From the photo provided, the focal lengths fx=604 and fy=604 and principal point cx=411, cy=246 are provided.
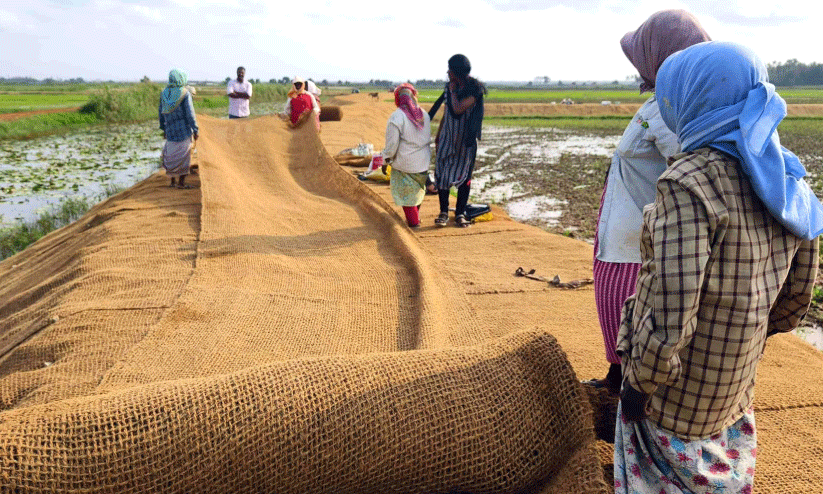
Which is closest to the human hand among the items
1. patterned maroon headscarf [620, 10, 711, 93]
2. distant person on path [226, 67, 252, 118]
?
patterned maroon headscarf [620, 10, 711, 93]

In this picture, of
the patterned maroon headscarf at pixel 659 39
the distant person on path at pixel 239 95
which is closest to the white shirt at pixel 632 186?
the patterned maroon headscarf at pixel 659 39

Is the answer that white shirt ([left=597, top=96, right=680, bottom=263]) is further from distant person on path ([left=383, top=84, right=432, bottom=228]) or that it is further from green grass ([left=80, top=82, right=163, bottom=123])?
green grass ([left=80, top=82, right=163, bottom=123])

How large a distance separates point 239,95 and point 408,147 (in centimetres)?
552

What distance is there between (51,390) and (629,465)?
1985 millimetres

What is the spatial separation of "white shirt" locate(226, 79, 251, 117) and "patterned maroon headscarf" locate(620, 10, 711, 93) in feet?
27.2

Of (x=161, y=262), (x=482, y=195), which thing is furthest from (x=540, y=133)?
(x=161, y=262)

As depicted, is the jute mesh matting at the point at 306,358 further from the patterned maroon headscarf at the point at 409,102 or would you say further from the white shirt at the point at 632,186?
the patterned maroon headscarf at the point at 409,102

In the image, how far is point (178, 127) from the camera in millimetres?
6320

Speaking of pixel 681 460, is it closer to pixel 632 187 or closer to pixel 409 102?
pixel 632 187

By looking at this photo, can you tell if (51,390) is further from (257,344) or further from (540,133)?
(540,133)

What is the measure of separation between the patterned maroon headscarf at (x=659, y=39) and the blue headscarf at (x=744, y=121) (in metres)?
0.66

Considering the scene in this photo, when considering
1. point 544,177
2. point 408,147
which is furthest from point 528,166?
point 408,147

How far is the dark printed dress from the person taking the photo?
16.1 feet

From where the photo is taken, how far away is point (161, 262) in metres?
3.76
